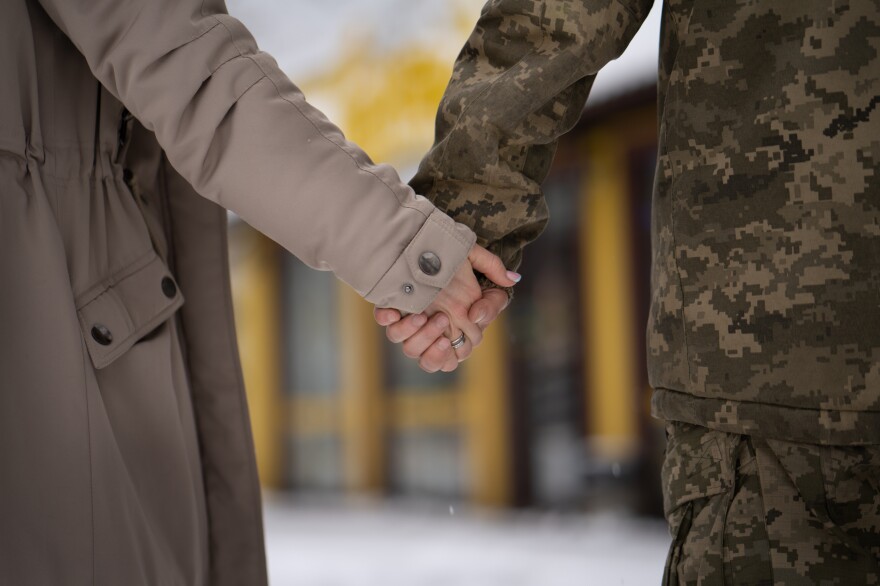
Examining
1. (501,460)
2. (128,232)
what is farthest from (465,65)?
(501,460)

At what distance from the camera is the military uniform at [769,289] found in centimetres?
153

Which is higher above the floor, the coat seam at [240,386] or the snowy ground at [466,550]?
the coat seam at [240,386]

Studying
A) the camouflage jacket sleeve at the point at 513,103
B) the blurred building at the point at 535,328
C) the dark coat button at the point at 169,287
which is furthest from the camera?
the blurred building at the point at 535,328

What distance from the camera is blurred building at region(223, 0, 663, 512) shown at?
23.7 feet

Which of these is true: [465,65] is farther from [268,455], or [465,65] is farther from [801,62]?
[268,455]

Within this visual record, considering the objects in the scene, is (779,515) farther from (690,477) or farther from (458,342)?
(458,342)

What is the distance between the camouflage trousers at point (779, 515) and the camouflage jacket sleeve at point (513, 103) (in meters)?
0.72

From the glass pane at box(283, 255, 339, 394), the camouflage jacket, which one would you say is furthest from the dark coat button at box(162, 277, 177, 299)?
the glass pane at box(283, 255, 339, 394)

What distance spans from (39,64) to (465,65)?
2.86ft

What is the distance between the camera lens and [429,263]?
71.9 inches

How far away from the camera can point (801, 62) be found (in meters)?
1.64

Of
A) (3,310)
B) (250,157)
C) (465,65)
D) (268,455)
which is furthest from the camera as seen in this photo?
(268,455)

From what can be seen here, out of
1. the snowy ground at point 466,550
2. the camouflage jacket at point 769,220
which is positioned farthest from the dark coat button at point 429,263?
the snowy ground at point 466,550

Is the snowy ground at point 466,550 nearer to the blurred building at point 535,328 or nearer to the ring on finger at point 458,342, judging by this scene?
the blurred building at point 535,328
